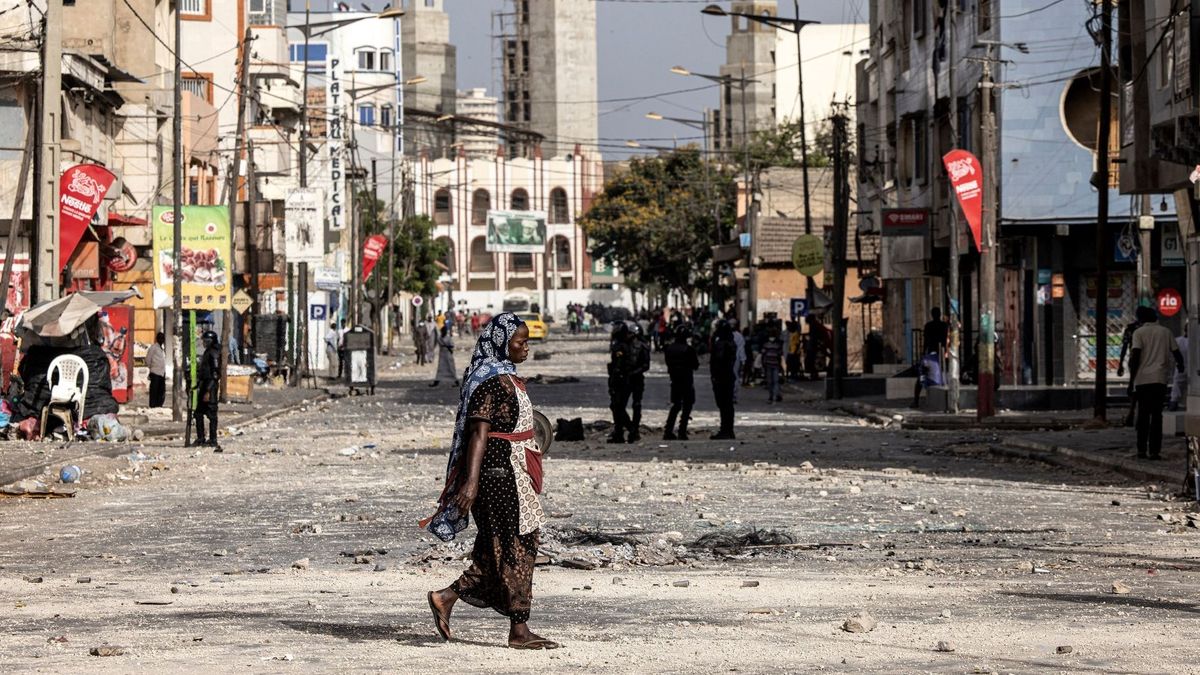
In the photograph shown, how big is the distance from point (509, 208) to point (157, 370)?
12374cm

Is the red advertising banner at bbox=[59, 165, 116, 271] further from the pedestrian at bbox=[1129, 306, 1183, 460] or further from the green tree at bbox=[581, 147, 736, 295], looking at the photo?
the green tree at bbox=[581, 147, 736, 295]

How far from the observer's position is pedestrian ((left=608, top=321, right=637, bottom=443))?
29141 mm

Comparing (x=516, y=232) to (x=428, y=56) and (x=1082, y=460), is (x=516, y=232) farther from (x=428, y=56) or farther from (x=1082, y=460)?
(x=1082, y=460)

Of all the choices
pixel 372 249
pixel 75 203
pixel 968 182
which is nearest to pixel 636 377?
pixel 968 182

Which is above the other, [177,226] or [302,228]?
[302,228]

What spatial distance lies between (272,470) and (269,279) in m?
41.0

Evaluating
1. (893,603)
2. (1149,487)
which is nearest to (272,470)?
(1149,487)

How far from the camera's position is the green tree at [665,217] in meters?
102

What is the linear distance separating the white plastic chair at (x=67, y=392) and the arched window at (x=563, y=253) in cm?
13389

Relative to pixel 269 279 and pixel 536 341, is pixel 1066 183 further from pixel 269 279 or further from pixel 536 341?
pixel 536 341

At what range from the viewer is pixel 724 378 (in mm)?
30000

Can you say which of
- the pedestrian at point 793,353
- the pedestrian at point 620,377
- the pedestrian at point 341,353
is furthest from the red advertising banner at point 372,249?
the pedestrian at point 620,377

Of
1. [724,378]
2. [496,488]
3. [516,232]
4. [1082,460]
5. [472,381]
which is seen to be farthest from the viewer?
[516,232]

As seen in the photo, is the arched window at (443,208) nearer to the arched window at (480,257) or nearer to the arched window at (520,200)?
the arched window at (480,257)
